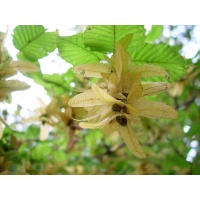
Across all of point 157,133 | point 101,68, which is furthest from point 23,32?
point 157,133

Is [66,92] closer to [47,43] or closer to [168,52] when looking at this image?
[47,43]

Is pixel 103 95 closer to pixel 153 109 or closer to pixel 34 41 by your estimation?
pixel 153 109

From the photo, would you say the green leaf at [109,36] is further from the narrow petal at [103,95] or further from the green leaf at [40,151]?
the green leaf at [40,151]

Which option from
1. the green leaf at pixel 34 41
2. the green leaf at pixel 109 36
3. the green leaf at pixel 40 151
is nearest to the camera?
the green leaf at pixel 109 36

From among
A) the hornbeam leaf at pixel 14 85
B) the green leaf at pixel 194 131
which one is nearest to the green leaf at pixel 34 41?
the hornbeam leaf at pixel 14 85

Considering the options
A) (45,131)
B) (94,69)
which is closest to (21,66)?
(94,69)
